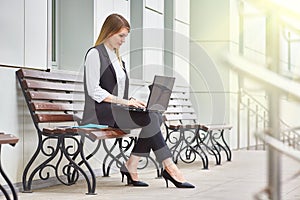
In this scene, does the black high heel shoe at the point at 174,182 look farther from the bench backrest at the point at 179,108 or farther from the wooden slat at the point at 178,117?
the bench backrest at the point at 179,108

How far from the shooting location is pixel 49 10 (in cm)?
595

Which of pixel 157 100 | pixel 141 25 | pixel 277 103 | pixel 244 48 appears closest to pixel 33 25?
pixel 157 100

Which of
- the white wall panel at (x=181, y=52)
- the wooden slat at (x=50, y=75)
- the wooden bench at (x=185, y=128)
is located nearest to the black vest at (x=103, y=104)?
the wooden slat at (x=50, y=75)

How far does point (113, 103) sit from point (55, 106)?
49 cm

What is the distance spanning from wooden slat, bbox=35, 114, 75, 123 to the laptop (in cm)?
59

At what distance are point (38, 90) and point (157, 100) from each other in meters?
0.93

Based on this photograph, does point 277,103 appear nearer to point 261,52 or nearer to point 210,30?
point 210,30

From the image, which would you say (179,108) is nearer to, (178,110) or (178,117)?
(178,110)

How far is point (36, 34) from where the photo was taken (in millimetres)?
5762

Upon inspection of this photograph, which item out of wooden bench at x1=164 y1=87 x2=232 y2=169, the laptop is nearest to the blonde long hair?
the laptop

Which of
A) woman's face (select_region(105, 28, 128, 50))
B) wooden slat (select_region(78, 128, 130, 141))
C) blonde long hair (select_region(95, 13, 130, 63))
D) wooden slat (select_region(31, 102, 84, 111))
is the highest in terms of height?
blonde long hair (select_region(95, 13, 130, 63))

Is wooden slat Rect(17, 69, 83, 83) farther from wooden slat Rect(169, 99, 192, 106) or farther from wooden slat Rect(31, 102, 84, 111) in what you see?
wooden slat Rect(169, 99, 192, 106)

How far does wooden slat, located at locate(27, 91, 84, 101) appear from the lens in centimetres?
538

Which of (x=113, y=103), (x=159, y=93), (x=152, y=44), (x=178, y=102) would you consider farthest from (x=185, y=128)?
(x=113, y=103)
